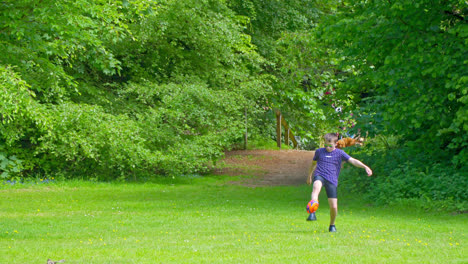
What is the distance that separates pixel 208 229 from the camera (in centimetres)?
1102

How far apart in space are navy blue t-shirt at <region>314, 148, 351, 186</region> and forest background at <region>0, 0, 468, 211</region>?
3.95 meters

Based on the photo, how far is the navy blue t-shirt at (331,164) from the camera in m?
10.4

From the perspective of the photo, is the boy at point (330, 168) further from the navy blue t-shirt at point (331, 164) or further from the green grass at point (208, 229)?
the green grass at point (208, 229)

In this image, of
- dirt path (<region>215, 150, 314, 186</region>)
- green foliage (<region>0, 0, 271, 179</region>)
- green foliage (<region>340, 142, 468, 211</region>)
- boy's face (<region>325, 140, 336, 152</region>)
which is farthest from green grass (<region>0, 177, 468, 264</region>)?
dirt path (<region>215, 150, 314, 186</region>)

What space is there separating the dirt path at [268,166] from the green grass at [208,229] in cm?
457

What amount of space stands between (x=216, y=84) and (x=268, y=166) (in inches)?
194

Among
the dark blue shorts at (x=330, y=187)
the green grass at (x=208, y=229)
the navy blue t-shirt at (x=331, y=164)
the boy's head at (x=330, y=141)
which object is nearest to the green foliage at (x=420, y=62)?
the green grass at (x=208, y=229)

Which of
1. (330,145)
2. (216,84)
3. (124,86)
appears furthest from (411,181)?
(124,86)

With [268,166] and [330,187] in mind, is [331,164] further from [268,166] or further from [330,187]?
[268,166]

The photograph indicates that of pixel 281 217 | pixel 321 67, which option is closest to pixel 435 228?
pixel 281 217

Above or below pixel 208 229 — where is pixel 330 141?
above

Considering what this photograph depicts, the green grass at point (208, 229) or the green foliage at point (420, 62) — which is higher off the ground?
the green foliage at point (420, 62)

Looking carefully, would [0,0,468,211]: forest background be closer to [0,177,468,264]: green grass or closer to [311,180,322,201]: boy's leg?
[0,177,468,264]: green grass

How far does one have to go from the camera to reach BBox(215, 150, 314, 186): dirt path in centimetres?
2436
